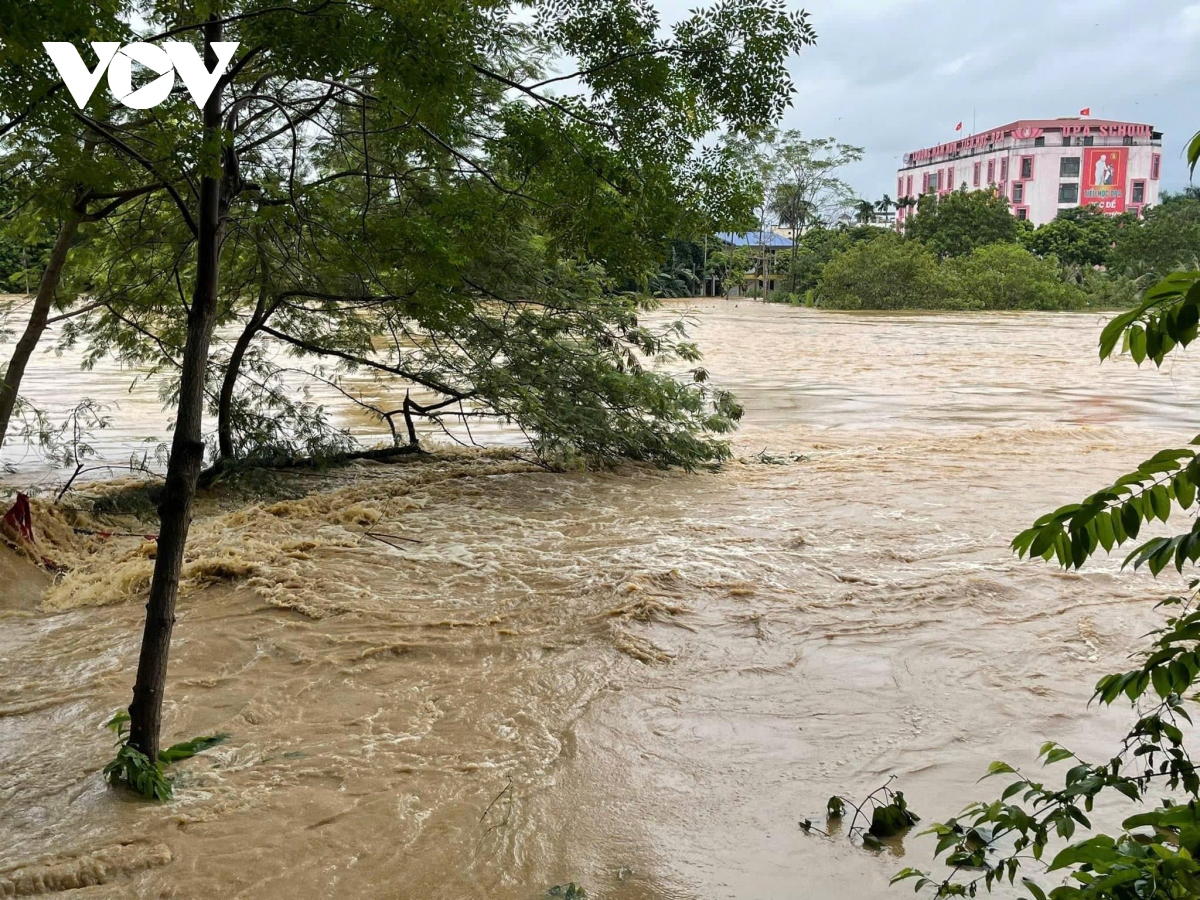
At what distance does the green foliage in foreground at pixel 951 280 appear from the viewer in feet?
161

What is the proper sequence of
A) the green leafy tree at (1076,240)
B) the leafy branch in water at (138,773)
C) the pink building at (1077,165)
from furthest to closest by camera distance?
the pink building at (1077,165)
the green leafy tree at (1076,240)
the leafy branch in water at (138,773)

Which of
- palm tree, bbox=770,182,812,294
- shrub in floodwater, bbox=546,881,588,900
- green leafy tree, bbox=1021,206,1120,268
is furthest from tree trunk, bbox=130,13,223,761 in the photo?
palm tree, bbox=770,182,812,294

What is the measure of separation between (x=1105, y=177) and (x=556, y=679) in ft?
276

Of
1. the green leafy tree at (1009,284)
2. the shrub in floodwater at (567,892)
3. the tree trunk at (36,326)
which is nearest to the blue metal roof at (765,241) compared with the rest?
the green leafy tree at (1009,284)

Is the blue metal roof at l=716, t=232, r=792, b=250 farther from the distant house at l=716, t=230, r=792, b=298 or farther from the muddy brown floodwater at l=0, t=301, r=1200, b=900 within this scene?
the muddy brown floodwater at l=0, t=301, r=1200, b=900

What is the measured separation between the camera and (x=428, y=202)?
8586mm

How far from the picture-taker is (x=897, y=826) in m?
4.08

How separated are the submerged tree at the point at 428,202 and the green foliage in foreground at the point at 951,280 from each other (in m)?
39.8

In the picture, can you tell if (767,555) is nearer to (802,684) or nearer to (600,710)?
(802,684)

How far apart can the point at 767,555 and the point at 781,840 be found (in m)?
4.35

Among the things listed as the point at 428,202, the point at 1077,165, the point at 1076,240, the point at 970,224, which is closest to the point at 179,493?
the point at 428,202

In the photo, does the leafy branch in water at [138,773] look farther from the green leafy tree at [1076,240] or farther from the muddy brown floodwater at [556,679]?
the green leafy tree at [1076,240]

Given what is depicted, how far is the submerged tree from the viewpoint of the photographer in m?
4.41

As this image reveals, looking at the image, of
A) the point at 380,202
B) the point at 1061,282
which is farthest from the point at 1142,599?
the point at 1061,282
